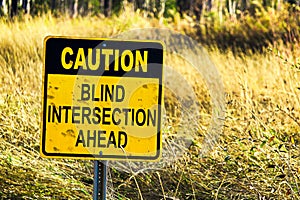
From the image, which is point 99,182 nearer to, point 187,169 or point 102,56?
point 102,56

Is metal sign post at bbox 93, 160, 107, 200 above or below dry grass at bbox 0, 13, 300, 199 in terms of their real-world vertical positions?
above

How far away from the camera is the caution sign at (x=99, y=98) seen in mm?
2814

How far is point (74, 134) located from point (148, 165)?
→ 7.10ft

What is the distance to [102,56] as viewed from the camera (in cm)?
284

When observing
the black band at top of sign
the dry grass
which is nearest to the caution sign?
the black band at top of sign

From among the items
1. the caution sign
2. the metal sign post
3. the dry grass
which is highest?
the caution sign

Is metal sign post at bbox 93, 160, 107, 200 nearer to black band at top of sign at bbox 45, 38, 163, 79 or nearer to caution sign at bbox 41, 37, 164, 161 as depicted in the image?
caution sign at bbox 41, 37, 164, 161

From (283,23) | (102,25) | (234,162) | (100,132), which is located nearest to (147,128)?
(100,132)

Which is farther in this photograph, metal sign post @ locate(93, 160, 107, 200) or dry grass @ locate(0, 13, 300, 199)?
dry grass @ locate(0, 13, 300, 199)

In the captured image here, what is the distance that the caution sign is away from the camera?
281 cm

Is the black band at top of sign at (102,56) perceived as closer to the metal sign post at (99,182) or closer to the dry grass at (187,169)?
the metal sign post at (99,182)

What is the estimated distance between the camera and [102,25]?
14.7m

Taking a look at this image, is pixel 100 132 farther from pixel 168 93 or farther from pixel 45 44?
pixel 168 93

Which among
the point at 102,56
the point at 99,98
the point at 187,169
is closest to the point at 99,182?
the point at 99,98
